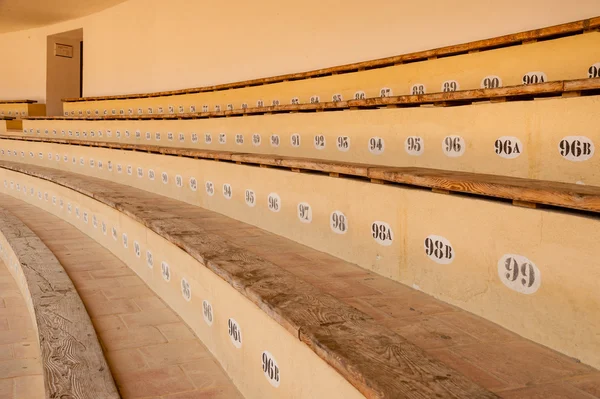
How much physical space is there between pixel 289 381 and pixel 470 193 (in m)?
0.61

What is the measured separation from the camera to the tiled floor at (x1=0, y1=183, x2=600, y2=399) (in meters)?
0.90

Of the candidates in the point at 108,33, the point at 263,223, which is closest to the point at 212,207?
the point at 263,223

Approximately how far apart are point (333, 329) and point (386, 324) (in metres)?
0.21

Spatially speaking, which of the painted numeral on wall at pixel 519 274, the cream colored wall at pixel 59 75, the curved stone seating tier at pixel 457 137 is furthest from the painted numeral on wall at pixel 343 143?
the cream colored wall at pixel 59 75

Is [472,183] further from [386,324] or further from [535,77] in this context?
[535,77]

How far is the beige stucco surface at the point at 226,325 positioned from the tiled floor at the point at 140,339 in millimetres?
41

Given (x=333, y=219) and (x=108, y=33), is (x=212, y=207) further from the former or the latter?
(x=108, y=33)

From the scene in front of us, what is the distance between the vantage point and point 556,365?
0.95 m

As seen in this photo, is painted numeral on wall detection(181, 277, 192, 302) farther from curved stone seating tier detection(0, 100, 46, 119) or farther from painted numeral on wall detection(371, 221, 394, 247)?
curved stone seating tier detection(0, 100, 46, 119)

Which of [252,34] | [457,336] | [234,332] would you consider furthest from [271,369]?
[252,34]

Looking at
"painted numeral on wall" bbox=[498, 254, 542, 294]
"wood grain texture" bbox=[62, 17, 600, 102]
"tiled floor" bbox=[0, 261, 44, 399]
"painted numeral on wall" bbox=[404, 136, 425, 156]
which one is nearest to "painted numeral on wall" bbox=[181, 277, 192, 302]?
"tiled floor" bbox=[0, 261, 44, 399]

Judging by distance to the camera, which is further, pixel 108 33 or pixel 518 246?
pixel 108 33

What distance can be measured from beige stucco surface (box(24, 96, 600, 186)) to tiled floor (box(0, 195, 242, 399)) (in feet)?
2.94

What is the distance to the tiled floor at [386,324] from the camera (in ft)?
2.94
